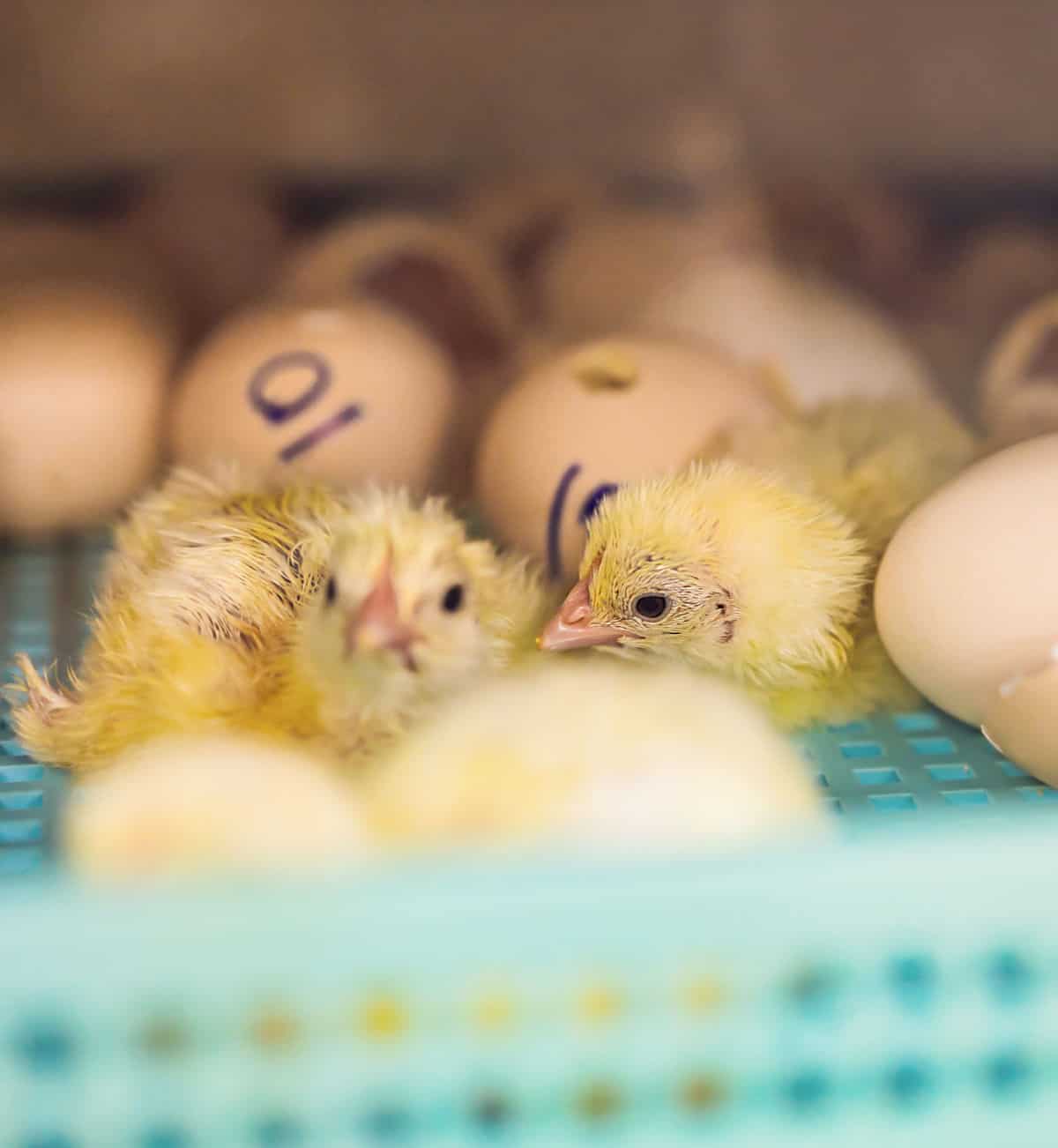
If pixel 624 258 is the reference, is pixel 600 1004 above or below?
below

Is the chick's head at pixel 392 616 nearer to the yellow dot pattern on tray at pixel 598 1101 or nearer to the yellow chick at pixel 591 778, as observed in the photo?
the yellow chick at pixel 591 778

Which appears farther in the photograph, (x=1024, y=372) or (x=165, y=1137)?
(x=1024, y=372)

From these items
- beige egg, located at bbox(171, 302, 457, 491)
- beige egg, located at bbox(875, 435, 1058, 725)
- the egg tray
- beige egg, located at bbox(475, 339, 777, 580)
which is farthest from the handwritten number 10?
the egg tray

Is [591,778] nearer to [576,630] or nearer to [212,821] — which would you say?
[212,821]

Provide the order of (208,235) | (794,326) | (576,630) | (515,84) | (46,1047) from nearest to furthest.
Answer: (46,1047)
(576,630)
(794,326)
(208,235)
(515,84)

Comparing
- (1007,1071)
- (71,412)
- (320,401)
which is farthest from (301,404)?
(1007,1071)

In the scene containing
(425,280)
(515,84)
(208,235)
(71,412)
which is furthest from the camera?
(515,84)

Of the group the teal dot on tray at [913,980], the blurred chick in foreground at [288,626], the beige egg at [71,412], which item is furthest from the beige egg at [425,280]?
the teal dot on tray at [913,980]

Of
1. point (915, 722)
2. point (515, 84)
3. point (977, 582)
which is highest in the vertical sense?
point (515, 84)
